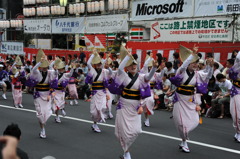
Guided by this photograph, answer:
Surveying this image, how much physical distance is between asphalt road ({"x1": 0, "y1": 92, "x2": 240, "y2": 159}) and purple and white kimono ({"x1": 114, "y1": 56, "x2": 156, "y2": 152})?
26.9 inches

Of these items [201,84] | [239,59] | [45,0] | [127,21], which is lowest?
[201,84]

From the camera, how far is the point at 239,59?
7.64m

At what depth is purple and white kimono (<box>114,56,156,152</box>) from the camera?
6.45m

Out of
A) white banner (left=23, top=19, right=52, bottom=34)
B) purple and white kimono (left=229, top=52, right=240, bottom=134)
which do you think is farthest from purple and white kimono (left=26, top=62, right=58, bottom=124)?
white banner (left=23, top=19, right=52, bottom=34)

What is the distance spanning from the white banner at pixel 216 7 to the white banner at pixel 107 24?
467 cm

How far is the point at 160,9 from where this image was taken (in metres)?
16.4

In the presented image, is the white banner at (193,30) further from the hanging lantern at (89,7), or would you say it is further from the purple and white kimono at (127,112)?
the purple and white kimono at (127,112)

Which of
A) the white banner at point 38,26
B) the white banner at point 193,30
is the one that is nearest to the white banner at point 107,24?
the white banner at point 193,30

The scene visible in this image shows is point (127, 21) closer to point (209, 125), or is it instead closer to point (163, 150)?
point (209, 125)

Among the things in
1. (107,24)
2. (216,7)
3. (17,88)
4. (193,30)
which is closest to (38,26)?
(107,24)

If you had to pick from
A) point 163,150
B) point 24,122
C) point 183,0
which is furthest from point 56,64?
point 183,0

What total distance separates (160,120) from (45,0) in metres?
18.1

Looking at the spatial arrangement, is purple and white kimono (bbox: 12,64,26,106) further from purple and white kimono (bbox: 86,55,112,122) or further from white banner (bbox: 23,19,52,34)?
white banner (bbox: 23,19,52,34)

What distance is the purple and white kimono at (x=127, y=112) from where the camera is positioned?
254 inches
